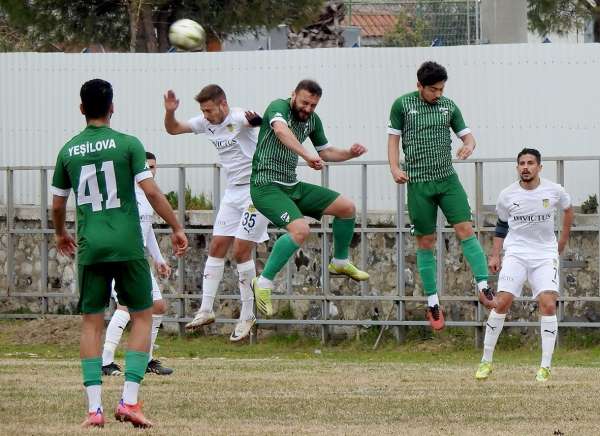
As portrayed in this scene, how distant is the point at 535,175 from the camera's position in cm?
1609

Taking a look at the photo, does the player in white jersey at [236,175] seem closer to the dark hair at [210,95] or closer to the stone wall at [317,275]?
the dark hair at [210,95]

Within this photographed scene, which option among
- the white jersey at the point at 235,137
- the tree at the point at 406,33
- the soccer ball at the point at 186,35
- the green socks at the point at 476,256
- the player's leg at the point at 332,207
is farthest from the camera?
the tree at the point at 406,33

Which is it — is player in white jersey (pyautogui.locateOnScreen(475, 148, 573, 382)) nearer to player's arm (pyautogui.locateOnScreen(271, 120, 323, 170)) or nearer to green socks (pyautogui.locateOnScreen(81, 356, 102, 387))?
player's arm (pyautogui.locateOnScreen(271, 120, 323, 170))

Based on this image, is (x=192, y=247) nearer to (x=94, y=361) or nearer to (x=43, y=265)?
(x=43, y=265)

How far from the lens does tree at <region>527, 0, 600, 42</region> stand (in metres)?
34.2

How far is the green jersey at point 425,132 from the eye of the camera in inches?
609

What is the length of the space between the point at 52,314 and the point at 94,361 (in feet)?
42.9

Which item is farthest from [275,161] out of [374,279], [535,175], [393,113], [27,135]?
[27,135]

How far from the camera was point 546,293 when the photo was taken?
16000mm

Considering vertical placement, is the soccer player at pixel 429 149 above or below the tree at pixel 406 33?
below

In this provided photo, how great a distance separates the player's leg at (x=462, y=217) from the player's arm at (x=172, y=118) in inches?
99.5

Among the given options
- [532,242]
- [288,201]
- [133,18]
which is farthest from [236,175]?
[133,18]

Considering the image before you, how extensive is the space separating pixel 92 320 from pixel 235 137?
4898mm

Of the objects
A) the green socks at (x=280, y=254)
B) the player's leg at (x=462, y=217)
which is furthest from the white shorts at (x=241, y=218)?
the player's leg at (x=462, y=217)
